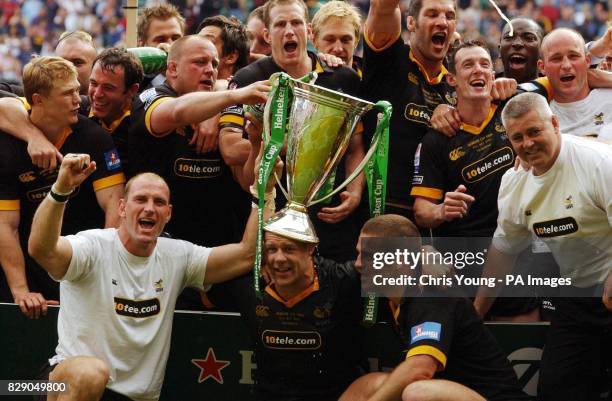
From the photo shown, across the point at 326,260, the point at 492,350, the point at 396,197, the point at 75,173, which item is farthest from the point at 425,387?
the point at 75,173

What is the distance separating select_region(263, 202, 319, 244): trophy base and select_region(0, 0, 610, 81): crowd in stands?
9.91m

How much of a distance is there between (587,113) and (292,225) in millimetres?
2015

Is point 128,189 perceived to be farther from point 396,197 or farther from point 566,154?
point 566,154

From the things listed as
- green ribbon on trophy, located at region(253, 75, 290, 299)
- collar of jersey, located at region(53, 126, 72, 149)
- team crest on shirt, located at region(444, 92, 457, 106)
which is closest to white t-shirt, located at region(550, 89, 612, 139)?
team crest on shirt, located at region(444, 92, 457, 106)

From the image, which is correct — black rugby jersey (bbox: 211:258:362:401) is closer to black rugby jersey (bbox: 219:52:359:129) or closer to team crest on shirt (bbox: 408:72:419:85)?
black rugby jersey (bbox: 219:52:359:129)

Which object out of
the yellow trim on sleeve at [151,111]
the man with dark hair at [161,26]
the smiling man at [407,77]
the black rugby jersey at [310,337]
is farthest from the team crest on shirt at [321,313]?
the man with dark hair at [161,26]

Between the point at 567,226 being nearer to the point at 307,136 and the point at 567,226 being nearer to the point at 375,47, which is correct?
the point at 307,136

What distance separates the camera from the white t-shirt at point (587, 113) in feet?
21.3

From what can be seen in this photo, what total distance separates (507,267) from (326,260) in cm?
98

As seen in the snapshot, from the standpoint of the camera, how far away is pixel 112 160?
21.1 feet

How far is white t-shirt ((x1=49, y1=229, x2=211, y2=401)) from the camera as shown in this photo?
19.0 ft

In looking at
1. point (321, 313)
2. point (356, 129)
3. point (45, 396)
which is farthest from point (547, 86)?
point (45, 396)

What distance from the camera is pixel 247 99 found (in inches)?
220

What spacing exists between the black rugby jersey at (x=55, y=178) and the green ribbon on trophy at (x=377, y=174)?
5.07 ft
